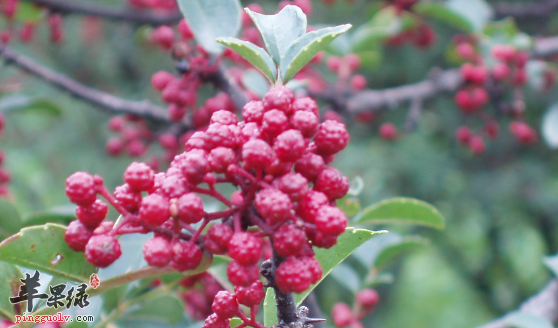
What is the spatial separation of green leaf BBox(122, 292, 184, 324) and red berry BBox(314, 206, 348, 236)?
2.26ft

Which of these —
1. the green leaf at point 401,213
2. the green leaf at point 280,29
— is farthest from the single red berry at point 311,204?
the green leaf at point 401,213

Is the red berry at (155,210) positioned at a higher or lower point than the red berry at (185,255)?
higher

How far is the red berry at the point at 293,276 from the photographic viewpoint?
0.56 meters

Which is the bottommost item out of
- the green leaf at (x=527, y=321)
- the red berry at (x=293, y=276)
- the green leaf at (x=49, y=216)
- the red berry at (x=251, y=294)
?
the green leaf at (x=527, y=321)

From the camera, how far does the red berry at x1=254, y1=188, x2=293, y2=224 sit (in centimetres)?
54

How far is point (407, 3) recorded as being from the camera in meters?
2.27

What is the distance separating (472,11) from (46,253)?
2000 mm

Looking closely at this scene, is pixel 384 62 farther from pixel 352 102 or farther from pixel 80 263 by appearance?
pixel 80 263

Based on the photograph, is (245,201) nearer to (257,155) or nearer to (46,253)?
(257,155)

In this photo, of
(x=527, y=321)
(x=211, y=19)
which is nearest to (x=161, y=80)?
(x=211, y=19)

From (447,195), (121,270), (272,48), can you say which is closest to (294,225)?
(272,48)

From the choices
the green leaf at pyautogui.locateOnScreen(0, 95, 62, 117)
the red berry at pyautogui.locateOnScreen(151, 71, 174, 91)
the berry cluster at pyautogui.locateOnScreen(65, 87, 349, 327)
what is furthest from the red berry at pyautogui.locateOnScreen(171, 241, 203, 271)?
the green leaf at pyautogui.locateOnScreen(0, 95, 62, 117)

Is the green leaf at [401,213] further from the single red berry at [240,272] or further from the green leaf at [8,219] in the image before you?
the green leaf at [8,219]

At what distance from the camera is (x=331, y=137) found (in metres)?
0.62
